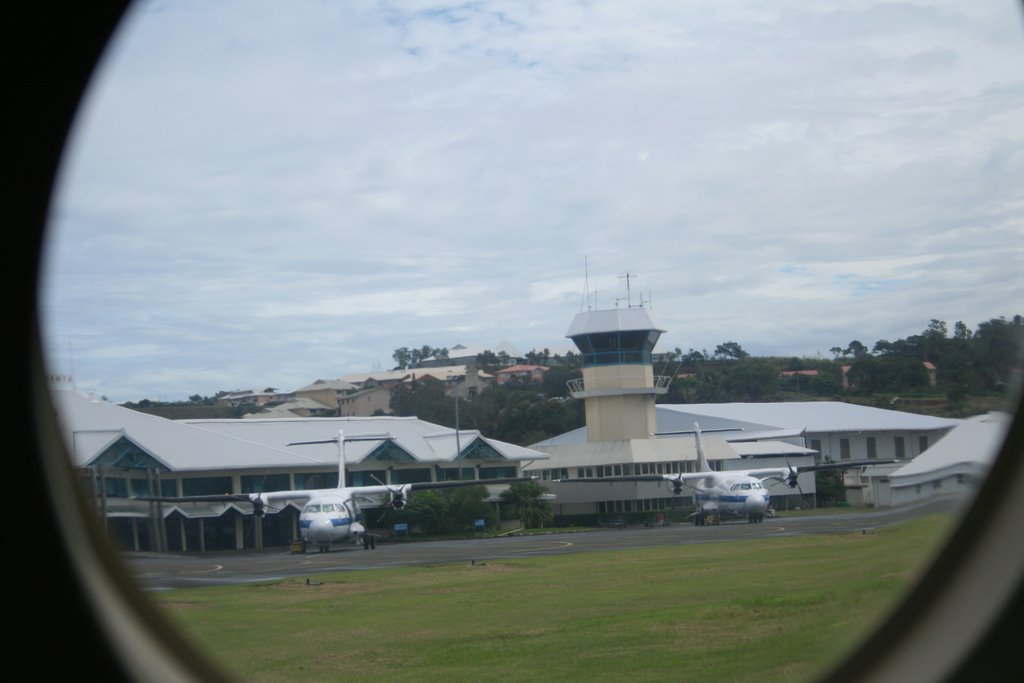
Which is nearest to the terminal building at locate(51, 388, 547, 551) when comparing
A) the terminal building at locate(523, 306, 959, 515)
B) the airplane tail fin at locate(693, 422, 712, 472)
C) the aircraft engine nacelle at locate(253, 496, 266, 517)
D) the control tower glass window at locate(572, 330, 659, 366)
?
the aircraft engine nacelle at locate(253, 496, 266, 517)

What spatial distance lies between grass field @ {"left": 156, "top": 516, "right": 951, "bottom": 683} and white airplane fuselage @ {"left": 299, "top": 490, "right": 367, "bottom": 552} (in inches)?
307

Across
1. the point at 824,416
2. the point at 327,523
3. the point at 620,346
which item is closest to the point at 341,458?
the point at 327,523

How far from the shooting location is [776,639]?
31.5ft

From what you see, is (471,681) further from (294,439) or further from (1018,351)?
(294,439)

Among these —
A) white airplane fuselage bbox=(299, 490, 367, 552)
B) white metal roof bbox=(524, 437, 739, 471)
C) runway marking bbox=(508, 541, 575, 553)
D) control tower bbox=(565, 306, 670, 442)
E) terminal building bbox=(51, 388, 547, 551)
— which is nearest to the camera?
terminal building bbox=(51, 388, 547, 551)

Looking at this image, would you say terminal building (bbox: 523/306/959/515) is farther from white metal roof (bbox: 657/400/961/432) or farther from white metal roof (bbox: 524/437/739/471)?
white metal roof (bbox: 657/400/961/432)

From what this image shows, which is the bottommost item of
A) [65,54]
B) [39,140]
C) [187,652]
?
[187,652]

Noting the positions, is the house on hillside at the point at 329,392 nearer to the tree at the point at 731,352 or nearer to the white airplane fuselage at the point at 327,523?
the white airplane fuselage at the point at 327,523

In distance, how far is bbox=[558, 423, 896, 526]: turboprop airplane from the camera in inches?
1286

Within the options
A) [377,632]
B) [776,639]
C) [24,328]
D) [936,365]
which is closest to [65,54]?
[24,328]

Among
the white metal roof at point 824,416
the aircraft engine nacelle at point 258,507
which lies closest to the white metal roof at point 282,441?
the aircraft engine nacelle at point 258,507

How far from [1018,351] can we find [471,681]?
332 inches

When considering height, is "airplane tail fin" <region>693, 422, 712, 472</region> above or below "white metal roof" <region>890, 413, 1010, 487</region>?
below

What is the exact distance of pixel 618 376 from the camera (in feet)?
139
